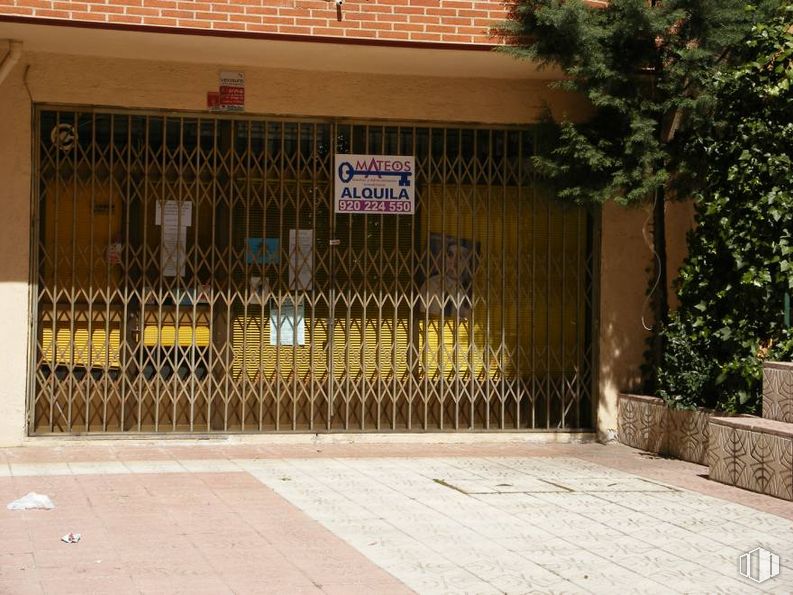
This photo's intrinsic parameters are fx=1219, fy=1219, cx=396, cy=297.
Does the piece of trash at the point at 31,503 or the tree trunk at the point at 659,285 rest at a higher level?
the tree trunk at the point at 659,285

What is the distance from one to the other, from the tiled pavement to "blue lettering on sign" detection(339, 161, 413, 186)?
2.59 metres

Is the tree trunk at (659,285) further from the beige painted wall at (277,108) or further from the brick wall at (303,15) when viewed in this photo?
the brick wall at (303,15)

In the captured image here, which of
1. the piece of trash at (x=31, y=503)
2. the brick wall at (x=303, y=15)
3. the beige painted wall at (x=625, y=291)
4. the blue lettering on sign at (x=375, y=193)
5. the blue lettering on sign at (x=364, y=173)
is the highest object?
the brick wall at (x=303, y=15)

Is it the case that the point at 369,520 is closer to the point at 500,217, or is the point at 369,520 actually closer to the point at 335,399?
the point at 335,399

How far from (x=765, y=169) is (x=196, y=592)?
6.33 metres

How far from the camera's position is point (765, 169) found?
10.1 meters

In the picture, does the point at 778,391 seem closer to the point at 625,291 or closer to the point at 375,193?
the point at 625,291

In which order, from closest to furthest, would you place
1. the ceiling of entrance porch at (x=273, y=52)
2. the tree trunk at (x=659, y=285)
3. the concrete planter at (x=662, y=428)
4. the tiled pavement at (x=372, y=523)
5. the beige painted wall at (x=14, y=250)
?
the tiled pavement at (x=372, y=523)
the ceiling of entrance porch at (x=273, y=52)
the concrete planter at (x=662, y=428)
the beige painted wall at (x=14, y=250)
the tree trunk at (x=659, y=285)

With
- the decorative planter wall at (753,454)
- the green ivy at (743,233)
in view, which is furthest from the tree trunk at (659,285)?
the decorative planter wall at (753,454)

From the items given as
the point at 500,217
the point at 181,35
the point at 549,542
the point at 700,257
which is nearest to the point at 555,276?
the point at 500,217

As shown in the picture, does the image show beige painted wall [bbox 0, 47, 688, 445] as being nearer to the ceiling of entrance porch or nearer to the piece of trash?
the ceiling of entrance porch

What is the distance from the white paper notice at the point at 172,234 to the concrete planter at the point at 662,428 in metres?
4.47

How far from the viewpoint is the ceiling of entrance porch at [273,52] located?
10305 mm

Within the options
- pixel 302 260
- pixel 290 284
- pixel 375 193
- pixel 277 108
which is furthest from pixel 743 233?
pixel 277 108
